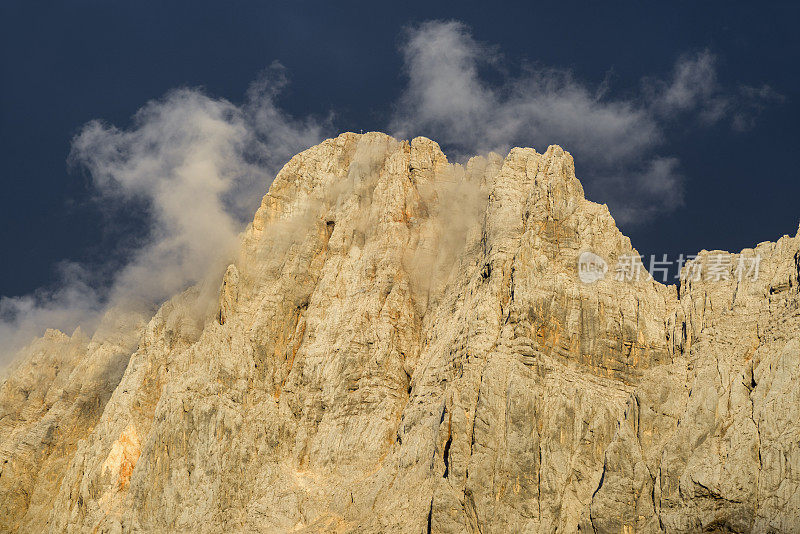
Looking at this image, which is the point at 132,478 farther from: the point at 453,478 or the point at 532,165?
the point at 532,165

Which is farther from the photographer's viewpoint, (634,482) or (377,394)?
(377,394)

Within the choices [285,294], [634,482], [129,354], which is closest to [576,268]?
[634,482]

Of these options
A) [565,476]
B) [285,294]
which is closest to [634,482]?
[565,476]

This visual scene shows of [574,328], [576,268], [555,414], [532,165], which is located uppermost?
[532,165]

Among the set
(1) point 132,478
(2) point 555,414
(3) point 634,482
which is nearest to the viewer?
(3) point 634,482

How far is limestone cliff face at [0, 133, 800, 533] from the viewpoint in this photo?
79250 mm

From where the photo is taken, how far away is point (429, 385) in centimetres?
9469

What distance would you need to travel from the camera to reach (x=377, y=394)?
9775 cm

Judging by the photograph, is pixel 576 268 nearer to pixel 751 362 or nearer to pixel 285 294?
pixel 751 362

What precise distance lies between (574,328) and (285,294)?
30.8 metres

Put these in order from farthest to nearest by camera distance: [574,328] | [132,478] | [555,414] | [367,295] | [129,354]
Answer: [129,354]
[367,295]
[132,478]
[574,328]
[555,414]

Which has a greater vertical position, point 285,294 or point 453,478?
point 285,294

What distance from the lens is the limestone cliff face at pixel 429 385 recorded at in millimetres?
79250

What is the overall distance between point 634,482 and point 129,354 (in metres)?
68.0
